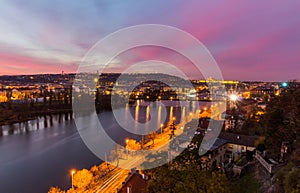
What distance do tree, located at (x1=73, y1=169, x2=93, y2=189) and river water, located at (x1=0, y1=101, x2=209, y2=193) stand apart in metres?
0.62

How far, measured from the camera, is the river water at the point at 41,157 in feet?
15.0

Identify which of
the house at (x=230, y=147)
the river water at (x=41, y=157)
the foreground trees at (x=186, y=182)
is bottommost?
the river water at (x=41, y=157)

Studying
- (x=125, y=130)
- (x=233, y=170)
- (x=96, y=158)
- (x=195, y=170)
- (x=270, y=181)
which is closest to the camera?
(x=195, y=170)

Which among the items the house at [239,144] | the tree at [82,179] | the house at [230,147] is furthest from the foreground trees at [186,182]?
the house at [239,144]

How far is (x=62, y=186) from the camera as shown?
440 centimetres

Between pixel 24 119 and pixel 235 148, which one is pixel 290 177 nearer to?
pixel 235 148

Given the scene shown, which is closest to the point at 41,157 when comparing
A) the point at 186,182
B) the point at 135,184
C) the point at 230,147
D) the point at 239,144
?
the point at 135,184

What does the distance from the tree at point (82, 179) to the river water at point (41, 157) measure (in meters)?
0.62

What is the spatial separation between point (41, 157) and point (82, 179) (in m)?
2.62

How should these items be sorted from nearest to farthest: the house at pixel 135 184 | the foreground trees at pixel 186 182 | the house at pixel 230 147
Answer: the foreground trees at pixel 186 182 < the house at pixel 135 184 < the house at pixel 230 147

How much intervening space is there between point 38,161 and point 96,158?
1.32m

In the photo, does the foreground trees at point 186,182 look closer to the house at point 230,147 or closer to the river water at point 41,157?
the house at point 230,147

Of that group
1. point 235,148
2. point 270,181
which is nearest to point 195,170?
point 270,181

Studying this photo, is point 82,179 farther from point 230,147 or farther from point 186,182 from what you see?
point 230,147
